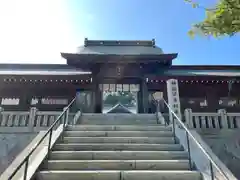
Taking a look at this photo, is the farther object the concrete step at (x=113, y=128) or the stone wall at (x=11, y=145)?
the stone wall at (x=11, y=145)

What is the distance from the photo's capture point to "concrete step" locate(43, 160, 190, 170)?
5406mm

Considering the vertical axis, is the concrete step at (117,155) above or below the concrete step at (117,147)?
below

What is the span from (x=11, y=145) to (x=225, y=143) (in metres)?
8.94

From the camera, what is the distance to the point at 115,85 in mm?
13992

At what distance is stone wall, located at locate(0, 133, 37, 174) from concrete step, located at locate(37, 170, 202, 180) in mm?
4939

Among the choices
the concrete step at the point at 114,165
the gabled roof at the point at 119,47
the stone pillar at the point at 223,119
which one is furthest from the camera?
the gabled roof at the point at 119,47

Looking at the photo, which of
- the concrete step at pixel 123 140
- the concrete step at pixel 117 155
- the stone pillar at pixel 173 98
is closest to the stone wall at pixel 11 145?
the concrete step at pixel 123 140

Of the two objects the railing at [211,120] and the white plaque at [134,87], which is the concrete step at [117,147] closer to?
the railing at [211,120]

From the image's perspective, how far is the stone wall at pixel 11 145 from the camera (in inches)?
354

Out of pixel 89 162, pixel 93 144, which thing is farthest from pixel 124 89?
pixel 89 162

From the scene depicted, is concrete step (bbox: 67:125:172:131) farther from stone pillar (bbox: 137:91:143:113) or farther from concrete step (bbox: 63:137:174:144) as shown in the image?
stone pillar (bbox: 137:91:143:113)

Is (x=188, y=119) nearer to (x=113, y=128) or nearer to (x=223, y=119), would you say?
(x=223, y=119)

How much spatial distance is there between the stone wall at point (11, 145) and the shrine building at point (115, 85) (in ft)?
14.5

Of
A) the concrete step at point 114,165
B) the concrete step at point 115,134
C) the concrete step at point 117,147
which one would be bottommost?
the concrete step at point 114,165
